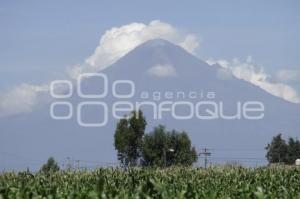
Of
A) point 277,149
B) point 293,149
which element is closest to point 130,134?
point 277,149

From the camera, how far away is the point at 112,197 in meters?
11.6

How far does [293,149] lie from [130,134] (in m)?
42.8

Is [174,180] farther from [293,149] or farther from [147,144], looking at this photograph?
[293,149]

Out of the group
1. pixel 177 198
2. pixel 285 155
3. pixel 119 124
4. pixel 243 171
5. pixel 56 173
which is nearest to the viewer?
pixel 177 198

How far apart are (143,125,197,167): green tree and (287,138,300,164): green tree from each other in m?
29.6

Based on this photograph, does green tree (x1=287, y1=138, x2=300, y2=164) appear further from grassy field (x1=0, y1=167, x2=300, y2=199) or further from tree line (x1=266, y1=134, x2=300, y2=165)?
grassy field (x1=0, y1=167, x2=300, y2=199)

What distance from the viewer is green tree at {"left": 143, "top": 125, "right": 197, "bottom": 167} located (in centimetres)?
11756

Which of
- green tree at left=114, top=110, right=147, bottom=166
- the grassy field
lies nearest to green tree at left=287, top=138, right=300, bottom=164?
green tree at left=114, top=110, right=147, bottom=166

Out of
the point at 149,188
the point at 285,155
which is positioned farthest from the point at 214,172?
the point at 285,155

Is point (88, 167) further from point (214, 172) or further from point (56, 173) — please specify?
point (214, 172)

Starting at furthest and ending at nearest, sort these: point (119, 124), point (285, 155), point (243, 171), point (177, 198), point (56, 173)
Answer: point (285, 155)
point (119, 124)
point (243, 171)
point (56, 173)
point (177, 198)

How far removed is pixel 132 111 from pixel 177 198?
10873 centimetres

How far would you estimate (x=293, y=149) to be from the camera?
142625 mm

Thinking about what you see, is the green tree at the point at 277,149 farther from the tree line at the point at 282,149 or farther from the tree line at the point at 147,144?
the tree line at the point at 147,144
